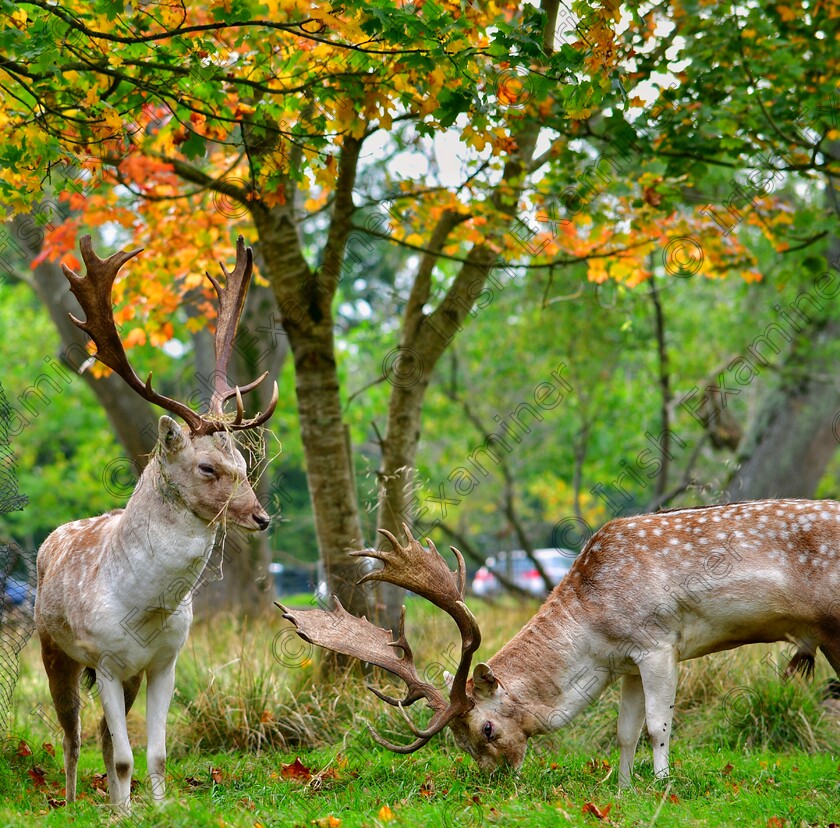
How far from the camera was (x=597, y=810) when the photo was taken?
184 inches

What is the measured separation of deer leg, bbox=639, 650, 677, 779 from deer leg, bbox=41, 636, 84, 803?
3.29m

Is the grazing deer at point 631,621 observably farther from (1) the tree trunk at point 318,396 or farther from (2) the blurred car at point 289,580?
(2) the blurred car at point 289,580

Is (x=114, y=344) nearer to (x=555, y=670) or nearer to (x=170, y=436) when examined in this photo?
(x=170, y=436)

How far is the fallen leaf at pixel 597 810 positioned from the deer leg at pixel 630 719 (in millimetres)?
900

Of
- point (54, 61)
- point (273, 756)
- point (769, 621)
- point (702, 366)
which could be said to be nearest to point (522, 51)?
point (54, 61)

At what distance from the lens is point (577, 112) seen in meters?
5.46

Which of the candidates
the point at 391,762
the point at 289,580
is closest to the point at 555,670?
the point at 391,762

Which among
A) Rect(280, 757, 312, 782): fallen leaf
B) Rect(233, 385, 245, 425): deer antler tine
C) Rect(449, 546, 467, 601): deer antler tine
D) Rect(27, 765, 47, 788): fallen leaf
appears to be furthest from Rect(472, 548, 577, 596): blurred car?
Rect(27, 765, 47, 788): fallen leaf

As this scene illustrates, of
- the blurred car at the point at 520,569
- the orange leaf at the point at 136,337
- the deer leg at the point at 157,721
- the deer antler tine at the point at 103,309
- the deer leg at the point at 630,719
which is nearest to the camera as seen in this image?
the deer leg at the point at 157,721

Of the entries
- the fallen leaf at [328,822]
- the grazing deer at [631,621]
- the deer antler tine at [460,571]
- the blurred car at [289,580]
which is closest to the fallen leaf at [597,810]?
the grazing deer at [631,621]

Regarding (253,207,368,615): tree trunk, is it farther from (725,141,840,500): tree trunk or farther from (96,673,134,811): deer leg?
(725,141,840,500): tree trunk

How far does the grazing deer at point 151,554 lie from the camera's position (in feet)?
16.6

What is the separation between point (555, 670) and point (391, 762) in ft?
4.22

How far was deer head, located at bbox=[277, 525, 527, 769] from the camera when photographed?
5.44m
